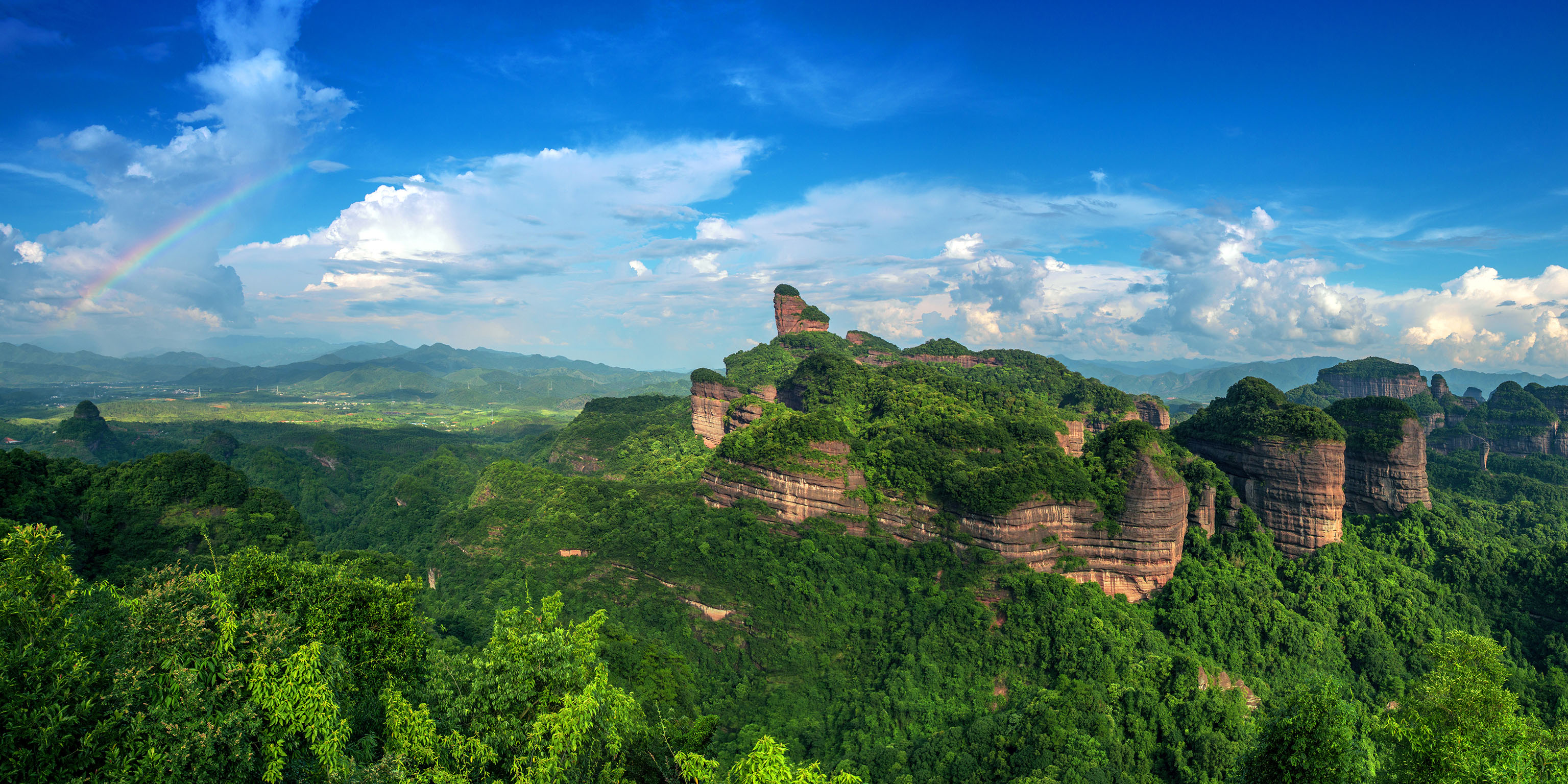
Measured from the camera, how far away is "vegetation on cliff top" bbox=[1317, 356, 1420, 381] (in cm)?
11869

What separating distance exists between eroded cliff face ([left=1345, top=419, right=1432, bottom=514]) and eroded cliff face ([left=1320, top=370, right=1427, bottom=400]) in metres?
82.6

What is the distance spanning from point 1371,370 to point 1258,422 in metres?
105

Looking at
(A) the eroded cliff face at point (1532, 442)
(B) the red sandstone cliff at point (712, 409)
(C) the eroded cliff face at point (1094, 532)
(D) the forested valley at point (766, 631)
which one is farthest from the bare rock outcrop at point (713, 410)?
(A) the eroded cliff face at point (1532, 442)

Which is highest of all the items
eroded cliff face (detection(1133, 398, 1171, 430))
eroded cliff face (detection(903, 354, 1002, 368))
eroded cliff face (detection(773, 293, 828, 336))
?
eroded cliff face (detection(773, 293, 828, 336))

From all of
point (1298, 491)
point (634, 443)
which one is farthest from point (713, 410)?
point (1298, 491)

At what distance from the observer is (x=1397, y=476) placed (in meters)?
51.6

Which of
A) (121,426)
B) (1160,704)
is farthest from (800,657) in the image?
(121,426)

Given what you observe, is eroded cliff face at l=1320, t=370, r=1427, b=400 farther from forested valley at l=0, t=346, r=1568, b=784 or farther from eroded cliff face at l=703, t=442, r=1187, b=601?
eroded cliff face at l=703, t=442, r=1187, b=601

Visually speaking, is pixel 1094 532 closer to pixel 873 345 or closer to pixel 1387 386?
pixel 873 345

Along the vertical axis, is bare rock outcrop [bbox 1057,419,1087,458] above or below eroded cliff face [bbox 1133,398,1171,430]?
below

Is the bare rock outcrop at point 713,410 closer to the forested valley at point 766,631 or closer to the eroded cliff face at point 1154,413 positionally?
the forested valley at point 766,631

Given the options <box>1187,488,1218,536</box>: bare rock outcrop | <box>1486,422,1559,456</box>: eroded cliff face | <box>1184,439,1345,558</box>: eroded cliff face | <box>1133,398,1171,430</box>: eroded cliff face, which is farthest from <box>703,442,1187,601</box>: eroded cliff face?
<box>1486,422,1559,456</box>: eroded cliff face

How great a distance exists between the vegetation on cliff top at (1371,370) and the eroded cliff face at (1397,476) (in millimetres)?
90092

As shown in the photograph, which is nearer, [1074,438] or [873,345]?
[1074,438]
